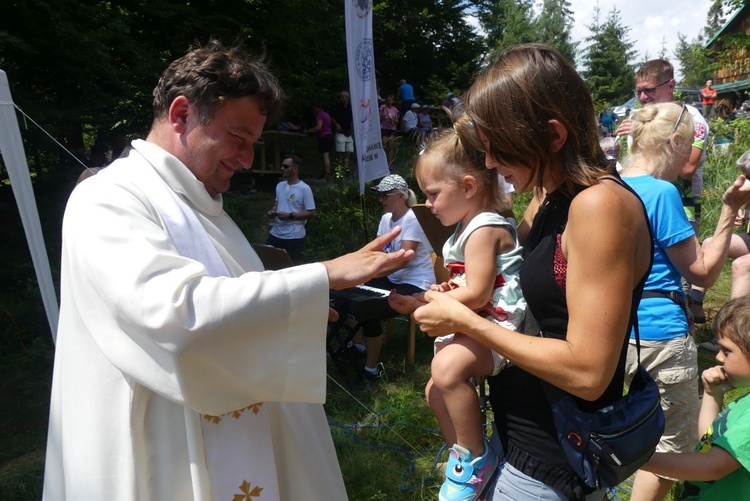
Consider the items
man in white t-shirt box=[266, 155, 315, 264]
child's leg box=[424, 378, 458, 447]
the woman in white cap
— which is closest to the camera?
child's leg box=[424, 378, 458, 447]

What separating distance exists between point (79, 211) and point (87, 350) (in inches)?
13.4

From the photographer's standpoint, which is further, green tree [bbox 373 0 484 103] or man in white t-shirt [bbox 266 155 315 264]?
green tree [bbox 373 0 484 103]

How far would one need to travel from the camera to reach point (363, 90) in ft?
22.2

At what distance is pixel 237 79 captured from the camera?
5.29 feet

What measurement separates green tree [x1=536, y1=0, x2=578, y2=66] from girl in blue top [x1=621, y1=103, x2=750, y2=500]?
64347 mm

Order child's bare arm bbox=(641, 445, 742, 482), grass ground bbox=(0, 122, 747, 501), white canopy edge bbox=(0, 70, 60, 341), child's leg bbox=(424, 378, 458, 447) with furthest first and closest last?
grass ground bbox=(0, 122, 747, 501) → white canopy edge bbox=(0, 70, 60, 341) → child's leg bbox=(424, 378, 458, 447) → child's bare arm bbox=(641, 445, 742, 482)

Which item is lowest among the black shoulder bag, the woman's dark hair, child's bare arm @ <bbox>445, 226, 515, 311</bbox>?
the black shoulder bag

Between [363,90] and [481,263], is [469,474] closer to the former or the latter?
[481,263]

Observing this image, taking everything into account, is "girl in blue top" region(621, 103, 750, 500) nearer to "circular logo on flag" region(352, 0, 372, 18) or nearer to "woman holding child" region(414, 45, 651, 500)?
"woman holding child" region(414, 45, 651, 500)

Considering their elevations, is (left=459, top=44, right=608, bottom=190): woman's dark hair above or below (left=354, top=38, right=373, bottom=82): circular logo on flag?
below

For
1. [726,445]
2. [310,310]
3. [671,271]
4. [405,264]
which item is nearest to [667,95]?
[671,271]

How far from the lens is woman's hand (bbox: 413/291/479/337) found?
1467mm

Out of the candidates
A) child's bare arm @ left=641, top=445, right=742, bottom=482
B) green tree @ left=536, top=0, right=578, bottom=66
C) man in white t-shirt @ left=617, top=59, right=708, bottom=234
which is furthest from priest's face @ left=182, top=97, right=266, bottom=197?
green tree @ left=536, top=0, right=578, bottom=66

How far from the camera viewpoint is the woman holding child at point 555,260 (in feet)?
4.14
